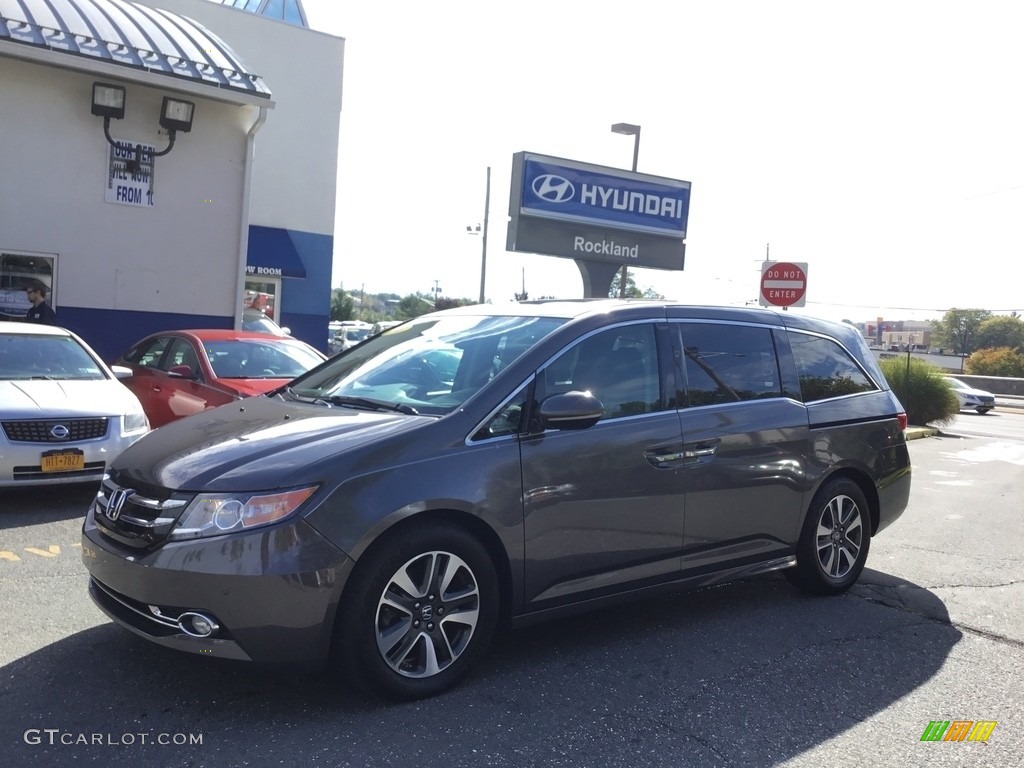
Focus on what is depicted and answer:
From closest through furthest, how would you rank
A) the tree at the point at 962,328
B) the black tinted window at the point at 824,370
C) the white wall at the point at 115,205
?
the black tinted window at the point at 824,370
the white wall at the point at 115,205
the tree at the point at 962,328

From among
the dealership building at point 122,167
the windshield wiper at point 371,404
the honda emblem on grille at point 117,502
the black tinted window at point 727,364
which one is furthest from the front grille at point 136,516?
the dealership building at point 122,167

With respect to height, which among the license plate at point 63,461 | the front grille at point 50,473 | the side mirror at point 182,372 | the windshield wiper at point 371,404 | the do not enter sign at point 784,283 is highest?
the do not enter sign at point 784,283

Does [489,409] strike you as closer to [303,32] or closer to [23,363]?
[23,363]

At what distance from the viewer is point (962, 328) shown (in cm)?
10100

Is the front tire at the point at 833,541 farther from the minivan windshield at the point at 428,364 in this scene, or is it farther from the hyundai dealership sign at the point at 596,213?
the hyundai dealership sign at the point at 596,213

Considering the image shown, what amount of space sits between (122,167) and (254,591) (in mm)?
12066

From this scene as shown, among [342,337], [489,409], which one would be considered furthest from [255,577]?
[342,337]

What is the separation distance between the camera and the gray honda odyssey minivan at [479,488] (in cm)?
368

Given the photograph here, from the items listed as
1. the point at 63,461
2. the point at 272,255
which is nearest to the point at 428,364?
the point at 63,461

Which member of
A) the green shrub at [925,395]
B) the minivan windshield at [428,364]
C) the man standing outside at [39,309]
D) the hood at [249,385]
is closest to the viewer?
the minivan windshield at [428,364]

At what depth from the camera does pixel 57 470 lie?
729cm

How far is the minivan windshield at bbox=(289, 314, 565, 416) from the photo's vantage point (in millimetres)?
4551

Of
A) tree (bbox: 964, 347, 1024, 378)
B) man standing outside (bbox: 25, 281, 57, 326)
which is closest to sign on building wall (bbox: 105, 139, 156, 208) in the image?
man standing outside (bbox: 25, 281, 57, 326)

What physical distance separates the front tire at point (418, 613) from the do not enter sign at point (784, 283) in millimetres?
12555
